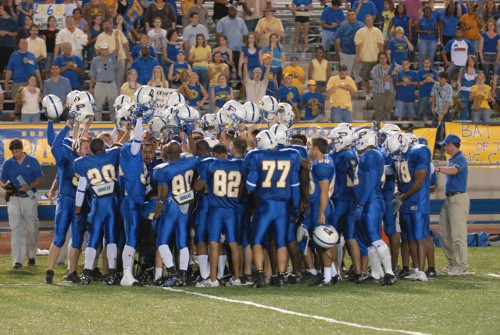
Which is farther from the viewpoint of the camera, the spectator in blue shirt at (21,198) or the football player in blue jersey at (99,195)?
the spectator in blue shirt at (21,198)

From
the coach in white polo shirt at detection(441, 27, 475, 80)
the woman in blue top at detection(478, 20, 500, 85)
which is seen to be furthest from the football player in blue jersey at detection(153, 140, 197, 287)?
the woman in blue top at detection(478, 20, 500, 85)

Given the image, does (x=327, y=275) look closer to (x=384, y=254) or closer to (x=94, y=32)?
(x=384, y=254)

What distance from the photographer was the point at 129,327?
1019 centimetres

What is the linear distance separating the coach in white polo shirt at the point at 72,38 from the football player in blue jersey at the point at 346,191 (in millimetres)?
9045

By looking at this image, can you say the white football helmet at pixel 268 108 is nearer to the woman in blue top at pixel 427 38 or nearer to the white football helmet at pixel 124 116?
the white football helmet at pixel 124 116

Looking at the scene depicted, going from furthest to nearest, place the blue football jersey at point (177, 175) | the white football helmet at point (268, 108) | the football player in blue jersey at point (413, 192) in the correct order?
the white football helmet at point (268, 108)
the football player in blue jersey at point (413, 192)
the blue football jersey at point (177, 175)

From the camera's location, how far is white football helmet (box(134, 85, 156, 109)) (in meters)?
13.4

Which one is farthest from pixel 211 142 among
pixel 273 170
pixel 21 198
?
pixel 21 198

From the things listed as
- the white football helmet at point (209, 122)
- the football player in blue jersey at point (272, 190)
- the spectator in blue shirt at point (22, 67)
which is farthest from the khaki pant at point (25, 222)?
the spectator in blue shirt at point (22, 67)

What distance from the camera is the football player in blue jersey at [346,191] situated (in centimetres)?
1323

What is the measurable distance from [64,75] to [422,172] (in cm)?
888

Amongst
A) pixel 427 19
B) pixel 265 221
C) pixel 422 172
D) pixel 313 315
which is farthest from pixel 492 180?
pixel 313 315

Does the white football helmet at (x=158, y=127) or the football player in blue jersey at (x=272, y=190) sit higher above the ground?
the white football helmet at (x=158, y=127)

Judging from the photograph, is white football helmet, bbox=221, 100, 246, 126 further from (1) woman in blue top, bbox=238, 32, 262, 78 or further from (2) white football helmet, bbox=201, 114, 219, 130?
(1) woman in blue top, bbox=238, 32, 262, 78
